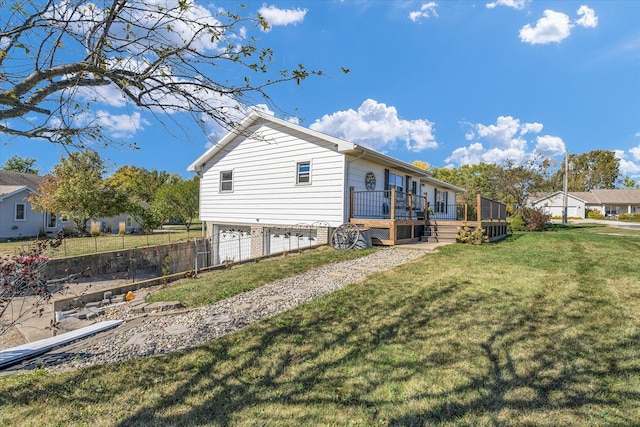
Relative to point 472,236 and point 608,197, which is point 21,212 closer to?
point 472,236

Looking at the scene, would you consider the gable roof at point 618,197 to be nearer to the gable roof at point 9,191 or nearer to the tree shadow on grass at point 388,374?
the tree shadow on grass at point 388,374

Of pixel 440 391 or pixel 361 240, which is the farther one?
pixel 361 240

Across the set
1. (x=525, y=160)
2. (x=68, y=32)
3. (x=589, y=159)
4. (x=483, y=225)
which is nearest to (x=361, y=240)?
(x=483, y=225)

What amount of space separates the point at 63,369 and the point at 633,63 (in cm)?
2002

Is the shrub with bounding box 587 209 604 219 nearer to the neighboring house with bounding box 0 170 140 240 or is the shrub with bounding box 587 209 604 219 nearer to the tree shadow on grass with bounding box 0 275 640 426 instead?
the tree shadow on grass with bounding box 0 275 640 426

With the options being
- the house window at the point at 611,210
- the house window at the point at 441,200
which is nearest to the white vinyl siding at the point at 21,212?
the house window at the point at 441,200

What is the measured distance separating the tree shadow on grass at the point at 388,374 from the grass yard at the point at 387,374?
0.5 inches

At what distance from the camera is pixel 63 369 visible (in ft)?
10.9

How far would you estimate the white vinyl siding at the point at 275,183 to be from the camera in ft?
37.4

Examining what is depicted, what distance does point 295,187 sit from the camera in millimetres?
12391

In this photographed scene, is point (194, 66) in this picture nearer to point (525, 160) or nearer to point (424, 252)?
point (424, 252)

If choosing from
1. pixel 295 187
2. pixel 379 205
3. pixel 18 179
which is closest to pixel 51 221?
pixel 18 179

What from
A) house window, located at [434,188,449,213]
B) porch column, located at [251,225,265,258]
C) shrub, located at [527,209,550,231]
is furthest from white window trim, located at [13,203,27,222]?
shrub, located at [527,209,550,231]

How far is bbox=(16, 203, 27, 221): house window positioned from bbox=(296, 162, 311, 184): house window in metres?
22.0
